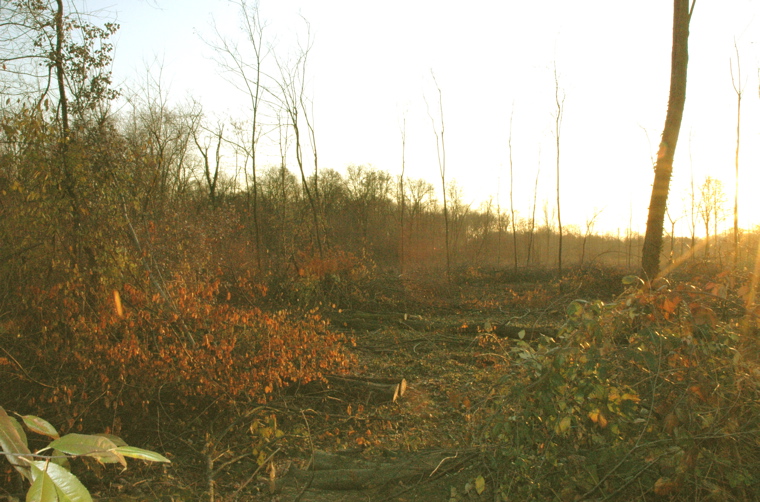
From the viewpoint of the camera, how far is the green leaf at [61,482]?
655 millimetres

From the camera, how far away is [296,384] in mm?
6793

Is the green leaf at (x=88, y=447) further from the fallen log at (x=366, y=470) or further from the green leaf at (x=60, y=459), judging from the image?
the fallen log at (x=366, y=470)

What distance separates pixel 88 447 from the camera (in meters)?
0.77

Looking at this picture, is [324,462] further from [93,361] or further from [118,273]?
[118,273]

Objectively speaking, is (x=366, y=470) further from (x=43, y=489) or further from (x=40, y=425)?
(x=43, y=489)

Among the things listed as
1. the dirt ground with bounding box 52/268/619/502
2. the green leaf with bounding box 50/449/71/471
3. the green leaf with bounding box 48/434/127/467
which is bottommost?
the dirt ground with bounding box 52/268/619/502

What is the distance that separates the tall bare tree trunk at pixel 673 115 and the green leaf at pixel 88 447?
21.8 ft

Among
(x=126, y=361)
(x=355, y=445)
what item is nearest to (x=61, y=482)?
(x=355, y=445)

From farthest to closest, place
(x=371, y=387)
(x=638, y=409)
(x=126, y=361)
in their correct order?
(x=371, y=387)
(x=126, y=361)
(x=638, y=409)

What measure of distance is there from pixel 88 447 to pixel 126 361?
5371mm

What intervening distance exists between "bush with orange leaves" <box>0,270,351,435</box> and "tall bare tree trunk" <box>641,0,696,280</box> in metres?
5.07

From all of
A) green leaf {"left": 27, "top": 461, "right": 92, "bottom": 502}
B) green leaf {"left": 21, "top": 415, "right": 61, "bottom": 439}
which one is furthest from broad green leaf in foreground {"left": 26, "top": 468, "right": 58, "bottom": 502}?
green leaf {"left": 21, "top": 415, "right": 61, "bottom": 439}

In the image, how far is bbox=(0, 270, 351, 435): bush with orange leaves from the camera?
208 inches

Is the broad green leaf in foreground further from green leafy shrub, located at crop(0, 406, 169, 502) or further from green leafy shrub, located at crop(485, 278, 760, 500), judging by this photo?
green leafy shrub, located at crop(485, 278, 760, 500)
